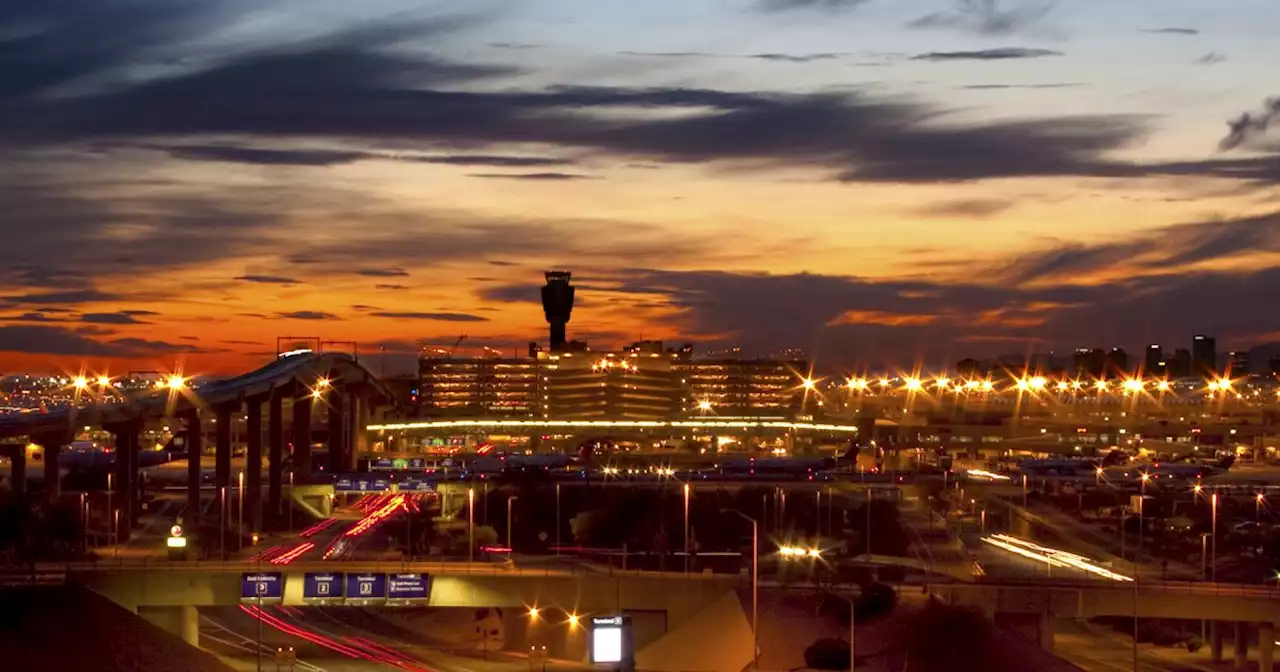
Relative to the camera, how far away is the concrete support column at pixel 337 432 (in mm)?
146000

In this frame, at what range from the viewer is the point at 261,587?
61188mm

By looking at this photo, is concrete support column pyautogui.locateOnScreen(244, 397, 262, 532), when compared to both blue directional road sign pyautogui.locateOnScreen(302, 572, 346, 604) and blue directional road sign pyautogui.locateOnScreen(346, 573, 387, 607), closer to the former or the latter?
blue directional road sign pyautogui.locateOnScreen(302, 572, 346, 604)

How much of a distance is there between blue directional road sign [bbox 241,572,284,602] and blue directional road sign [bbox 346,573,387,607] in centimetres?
228

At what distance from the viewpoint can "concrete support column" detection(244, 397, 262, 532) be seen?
337ft

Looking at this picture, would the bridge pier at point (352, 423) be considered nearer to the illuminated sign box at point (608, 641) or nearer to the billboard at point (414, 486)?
the billboard at point (414, 486)

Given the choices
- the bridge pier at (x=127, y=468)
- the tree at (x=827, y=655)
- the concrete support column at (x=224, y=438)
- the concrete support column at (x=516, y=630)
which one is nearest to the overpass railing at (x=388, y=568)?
the concrete support column at (x=516, y=630)

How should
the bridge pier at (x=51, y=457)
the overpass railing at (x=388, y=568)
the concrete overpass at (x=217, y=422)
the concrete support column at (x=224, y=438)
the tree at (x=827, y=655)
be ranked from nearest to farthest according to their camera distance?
the tree at (x=827, y=655), the overpass railing at (x=388, y=568), the bridge pier at (x=51, y=457), the concrete overpass at (x=217, y=422), the concrete support column at (x=224, y=438)

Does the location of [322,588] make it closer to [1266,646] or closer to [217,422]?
[1266,646]

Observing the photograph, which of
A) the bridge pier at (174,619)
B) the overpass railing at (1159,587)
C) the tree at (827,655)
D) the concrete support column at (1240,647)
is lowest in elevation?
the concrete support column at (1240,647)

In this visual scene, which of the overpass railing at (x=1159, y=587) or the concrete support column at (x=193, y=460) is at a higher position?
the concrete support column at (x=193, y=460)

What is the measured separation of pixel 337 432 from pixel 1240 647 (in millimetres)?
92252

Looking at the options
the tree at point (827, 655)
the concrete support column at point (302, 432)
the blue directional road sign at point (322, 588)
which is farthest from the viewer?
the concrete support column at point (302, 432)

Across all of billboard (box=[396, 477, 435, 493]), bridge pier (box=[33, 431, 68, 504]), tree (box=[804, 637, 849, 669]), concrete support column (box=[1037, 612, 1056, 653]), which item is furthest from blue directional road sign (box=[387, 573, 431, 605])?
billboard (box=[396, 477, 435, 493])

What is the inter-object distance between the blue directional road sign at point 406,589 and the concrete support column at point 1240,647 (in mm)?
28506
